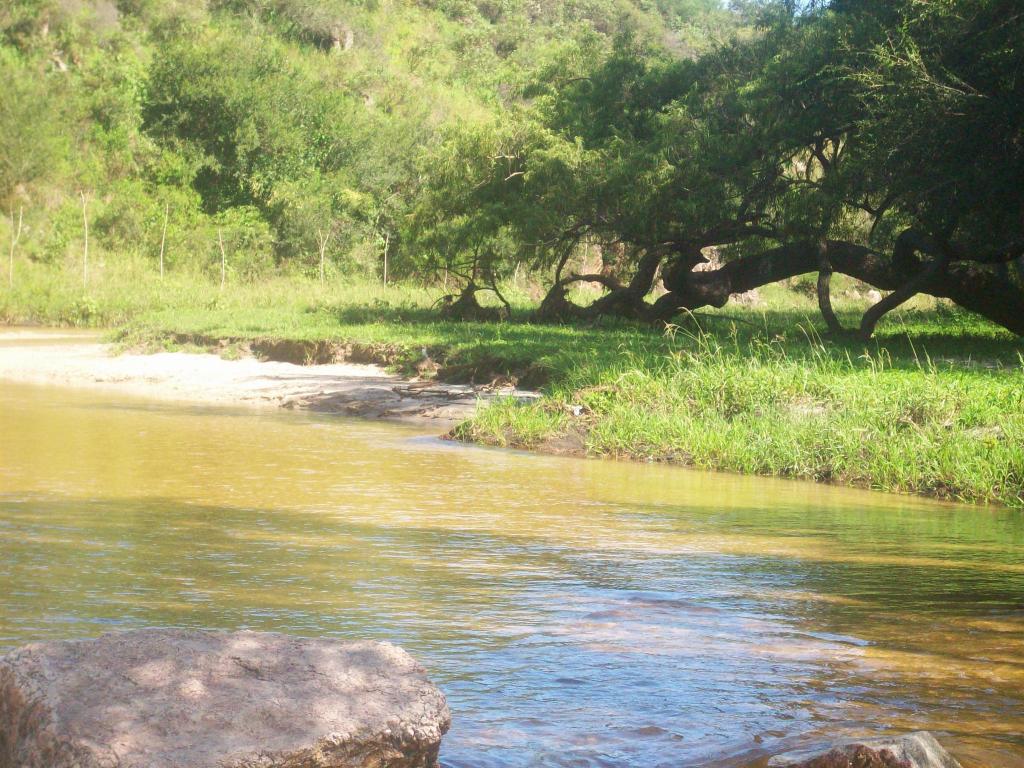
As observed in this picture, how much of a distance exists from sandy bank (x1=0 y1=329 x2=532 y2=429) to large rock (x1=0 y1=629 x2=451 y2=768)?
991 cm

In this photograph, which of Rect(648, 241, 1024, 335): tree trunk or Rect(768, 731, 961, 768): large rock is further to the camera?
Rect(648, 241, 1024, 335): tree trunk

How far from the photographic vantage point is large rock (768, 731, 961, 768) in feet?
9.89

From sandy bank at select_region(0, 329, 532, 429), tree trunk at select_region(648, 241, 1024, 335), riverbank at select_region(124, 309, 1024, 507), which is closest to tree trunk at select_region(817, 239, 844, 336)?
tree trunk at select_region(648, 241, 1024, 335)

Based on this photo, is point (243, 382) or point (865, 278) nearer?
point (243, 382)

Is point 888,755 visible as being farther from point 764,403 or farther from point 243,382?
point 243,382

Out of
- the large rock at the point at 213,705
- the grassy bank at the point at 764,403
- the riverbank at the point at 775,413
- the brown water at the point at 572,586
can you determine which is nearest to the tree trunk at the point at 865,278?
the grassy bank at the point at 764,403

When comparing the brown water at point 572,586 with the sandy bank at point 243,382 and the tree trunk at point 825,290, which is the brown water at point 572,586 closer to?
the sandy bank at point 243,382

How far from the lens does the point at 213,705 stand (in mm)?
2812

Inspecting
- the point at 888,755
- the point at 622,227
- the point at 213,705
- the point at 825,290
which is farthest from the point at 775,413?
the point at 622,227

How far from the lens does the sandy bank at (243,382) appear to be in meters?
14.1

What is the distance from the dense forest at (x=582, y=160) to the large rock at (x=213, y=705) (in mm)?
13759

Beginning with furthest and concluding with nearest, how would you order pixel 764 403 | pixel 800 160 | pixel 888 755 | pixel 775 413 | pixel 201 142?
pixel 201 142
pixel 800 160
pixel 764 403
pixel 775 413
pixel 888 755

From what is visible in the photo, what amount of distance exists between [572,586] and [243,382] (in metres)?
11.2

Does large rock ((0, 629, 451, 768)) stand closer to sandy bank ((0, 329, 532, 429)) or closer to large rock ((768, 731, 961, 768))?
large rock ((768, 731, 961, 768))
